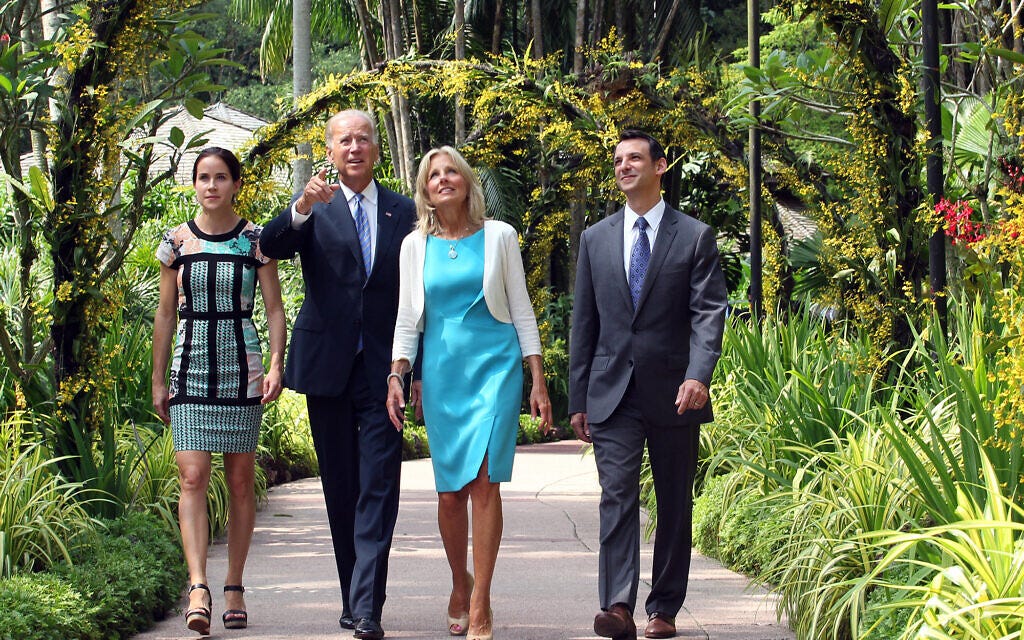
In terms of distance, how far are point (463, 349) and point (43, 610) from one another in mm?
1914

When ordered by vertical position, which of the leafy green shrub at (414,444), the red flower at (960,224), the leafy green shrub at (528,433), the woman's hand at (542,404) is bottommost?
the leafy green shrub at (528,433)

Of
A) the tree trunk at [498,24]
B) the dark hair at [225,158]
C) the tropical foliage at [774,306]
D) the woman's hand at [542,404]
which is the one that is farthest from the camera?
the tree trunk at [498,24]

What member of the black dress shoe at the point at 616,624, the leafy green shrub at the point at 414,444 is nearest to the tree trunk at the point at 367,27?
the leafy green shrub at the point at 414,444

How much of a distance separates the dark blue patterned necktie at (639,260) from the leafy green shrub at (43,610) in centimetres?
257

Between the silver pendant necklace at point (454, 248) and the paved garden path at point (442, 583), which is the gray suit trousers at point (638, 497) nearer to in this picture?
the paved garden path at point (442, 583)

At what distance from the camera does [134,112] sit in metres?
7.32

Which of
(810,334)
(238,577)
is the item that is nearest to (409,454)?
(810,334)

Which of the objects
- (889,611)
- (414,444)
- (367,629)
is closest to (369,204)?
(367,629)

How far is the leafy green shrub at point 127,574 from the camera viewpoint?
17.8 ft

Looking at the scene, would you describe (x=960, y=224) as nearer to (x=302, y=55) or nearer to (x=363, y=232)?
(x=363, y=232)

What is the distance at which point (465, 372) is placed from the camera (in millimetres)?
5512

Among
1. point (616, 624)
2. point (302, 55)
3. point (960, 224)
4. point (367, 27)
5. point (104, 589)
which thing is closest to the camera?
point (616, 624)

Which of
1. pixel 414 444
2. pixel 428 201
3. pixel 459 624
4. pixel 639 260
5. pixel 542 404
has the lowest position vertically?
pixel 414 444

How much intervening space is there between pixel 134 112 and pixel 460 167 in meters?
2.59
